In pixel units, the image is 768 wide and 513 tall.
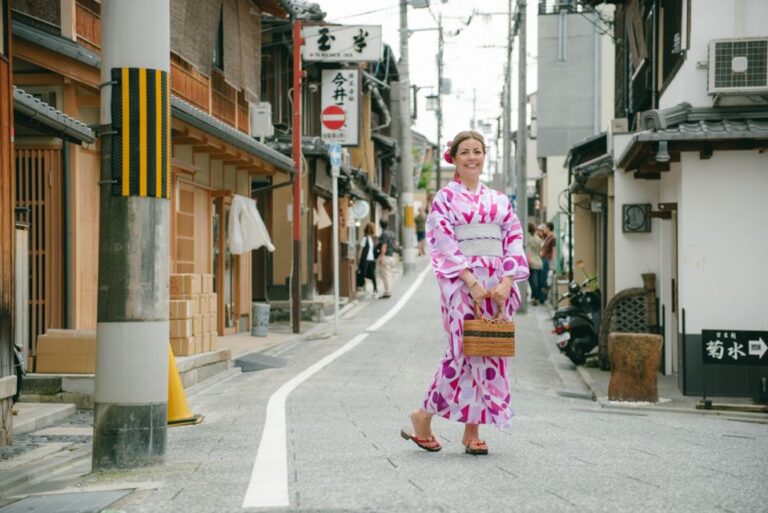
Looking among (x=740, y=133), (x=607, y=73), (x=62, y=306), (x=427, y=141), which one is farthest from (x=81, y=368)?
(x=427, y=141)

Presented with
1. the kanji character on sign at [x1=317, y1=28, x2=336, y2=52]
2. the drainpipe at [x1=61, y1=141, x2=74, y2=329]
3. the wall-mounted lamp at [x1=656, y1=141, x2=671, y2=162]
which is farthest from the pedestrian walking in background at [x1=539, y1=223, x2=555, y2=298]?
the drainpipe at [x1=61, y1=141, x2=74, y2=329]

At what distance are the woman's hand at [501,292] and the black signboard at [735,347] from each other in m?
6.08

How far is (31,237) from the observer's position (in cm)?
1241

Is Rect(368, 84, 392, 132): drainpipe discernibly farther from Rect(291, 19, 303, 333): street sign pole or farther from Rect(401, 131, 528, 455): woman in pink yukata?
Rect(401, 131, 528, 455): woman in pink yukata

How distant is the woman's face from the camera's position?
6.77m

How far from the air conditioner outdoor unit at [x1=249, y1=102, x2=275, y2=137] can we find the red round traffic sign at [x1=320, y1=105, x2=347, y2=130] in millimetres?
1411

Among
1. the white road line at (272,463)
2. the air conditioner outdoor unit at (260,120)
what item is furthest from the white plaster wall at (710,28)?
the air conditioner outdoor unit at (260,120)

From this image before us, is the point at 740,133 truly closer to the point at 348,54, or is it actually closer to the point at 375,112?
the point at 348,54

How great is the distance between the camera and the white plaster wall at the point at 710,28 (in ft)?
41.7

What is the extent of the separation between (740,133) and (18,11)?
8.42 m

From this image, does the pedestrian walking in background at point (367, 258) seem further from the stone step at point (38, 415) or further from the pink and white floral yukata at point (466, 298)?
the pink and white floral yukata at point (466, 298)

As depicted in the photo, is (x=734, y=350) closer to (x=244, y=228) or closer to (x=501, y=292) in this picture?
(x=501, y=292)

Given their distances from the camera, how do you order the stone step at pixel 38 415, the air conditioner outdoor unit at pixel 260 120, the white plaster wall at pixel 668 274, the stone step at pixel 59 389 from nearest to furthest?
1. the stone step at pixel 38 415
2. the stone step at pixel 59 389
3. the white plaster wall at pixel 668 274
4. the air conditioner outdoor unit at pixel 260 120

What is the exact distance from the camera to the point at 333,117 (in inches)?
915
